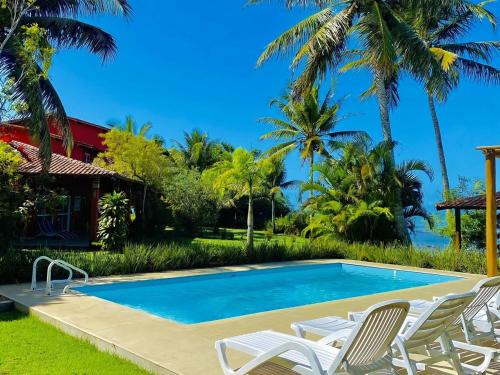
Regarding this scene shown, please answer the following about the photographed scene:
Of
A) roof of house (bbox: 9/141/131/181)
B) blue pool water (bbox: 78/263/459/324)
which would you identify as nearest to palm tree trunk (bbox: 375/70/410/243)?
blue pool water (bbox: 78/263/459/324)

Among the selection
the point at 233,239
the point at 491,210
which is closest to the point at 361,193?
the point at 233,239

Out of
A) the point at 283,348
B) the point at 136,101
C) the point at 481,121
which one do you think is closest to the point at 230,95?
the point at 136,101

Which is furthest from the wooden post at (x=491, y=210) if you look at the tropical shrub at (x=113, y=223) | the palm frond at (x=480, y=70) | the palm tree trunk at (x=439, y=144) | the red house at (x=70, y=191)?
the palm frond at (x=480, y=70)

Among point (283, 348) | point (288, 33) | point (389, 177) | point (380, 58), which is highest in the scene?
point (288, 33)

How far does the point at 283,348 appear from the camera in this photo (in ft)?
11.4

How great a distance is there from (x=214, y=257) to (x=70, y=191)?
11.5 metres

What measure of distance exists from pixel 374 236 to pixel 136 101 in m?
24.6

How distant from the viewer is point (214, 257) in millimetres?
14359

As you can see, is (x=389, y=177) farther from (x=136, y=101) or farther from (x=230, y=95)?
(x=230, y=95)

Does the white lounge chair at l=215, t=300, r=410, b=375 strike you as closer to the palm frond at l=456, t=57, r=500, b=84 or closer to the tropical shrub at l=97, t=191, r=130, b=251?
the tropical shrub at l=97, t=191, r=130, b=251

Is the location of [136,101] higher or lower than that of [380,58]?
higher

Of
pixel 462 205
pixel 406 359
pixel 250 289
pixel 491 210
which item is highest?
pixel 462 205

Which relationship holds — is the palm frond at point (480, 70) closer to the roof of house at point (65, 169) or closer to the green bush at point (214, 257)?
the green bush at point (214, 257)

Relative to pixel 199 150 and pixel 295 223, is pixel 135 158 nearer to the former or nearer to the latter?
pixel 295 223
